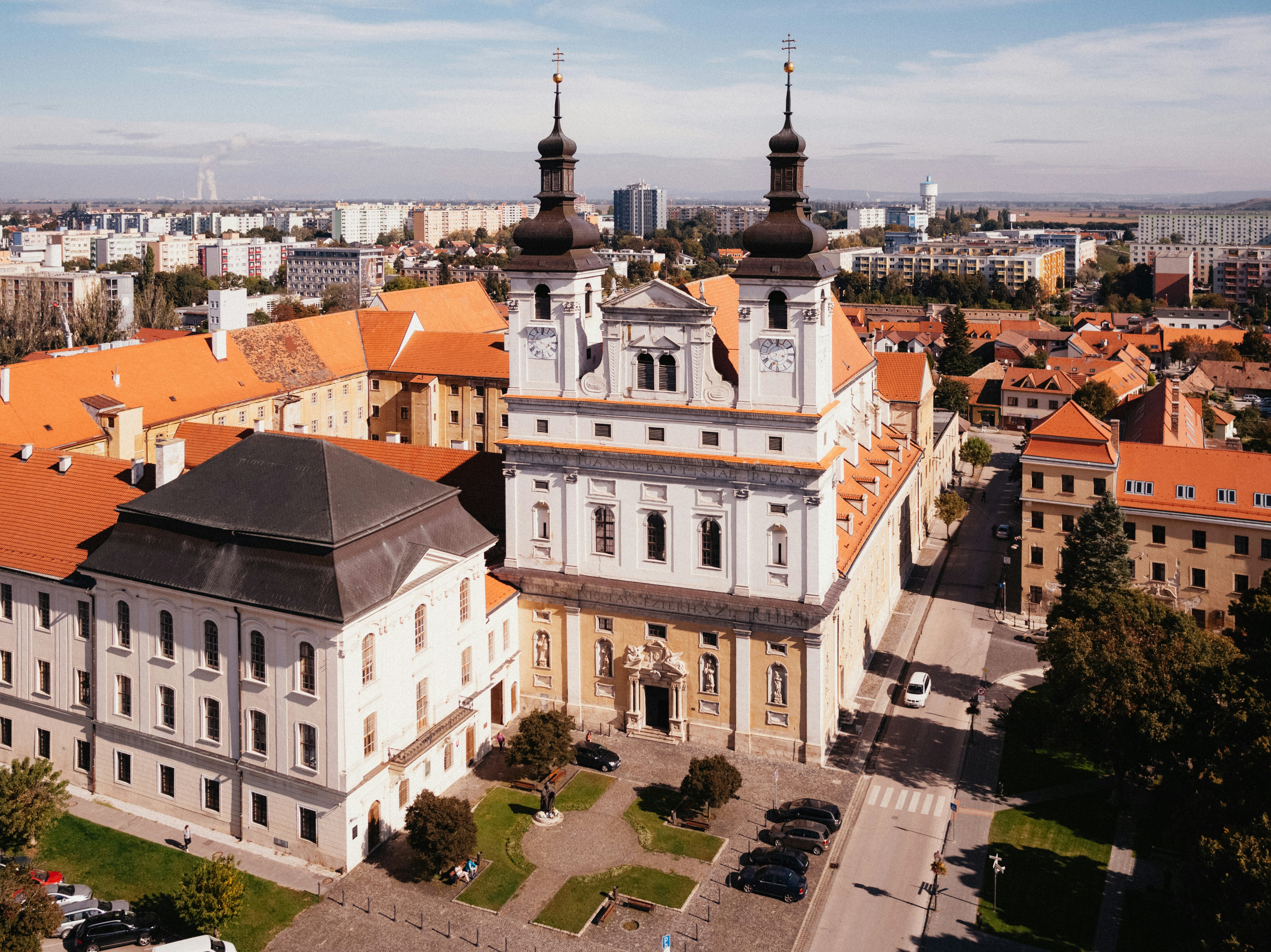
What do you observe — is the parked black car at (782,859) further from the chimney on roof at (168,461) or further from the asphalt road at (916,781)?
the chimney on roof at (168,461)

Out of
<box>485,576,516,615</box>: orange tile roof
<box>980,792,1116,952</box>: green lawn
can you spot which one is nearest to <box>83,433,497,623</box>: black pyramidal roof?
<box>485,576,516,615</box>: orange tile roof

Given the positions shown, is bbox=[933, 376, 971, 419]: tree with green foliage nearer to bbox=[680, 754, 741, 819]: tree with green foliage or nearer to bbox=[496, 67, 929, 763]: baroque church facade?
bbox=[496, 67, 929, 763]: baroque church facade

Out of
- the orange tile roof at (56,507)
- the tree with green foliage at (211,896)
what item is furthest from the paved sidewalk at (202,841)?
the orange tile roof at (56,507)

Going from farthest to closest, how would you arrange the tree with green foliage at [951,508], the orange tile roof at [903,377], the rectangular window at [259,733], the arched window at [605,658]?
the orange tile roof at [903,377] < the tree with green foliage at [951,508] < the arched window at [605,658] < the rectangular window at [259,733]

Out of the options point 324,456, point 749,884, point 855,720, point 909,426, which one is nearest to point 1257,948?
point 749,884

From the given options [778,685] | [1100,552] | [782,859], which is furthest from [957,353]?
[782,859]

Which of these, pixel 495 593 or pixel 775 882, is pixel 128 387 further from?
pixel 775 882
